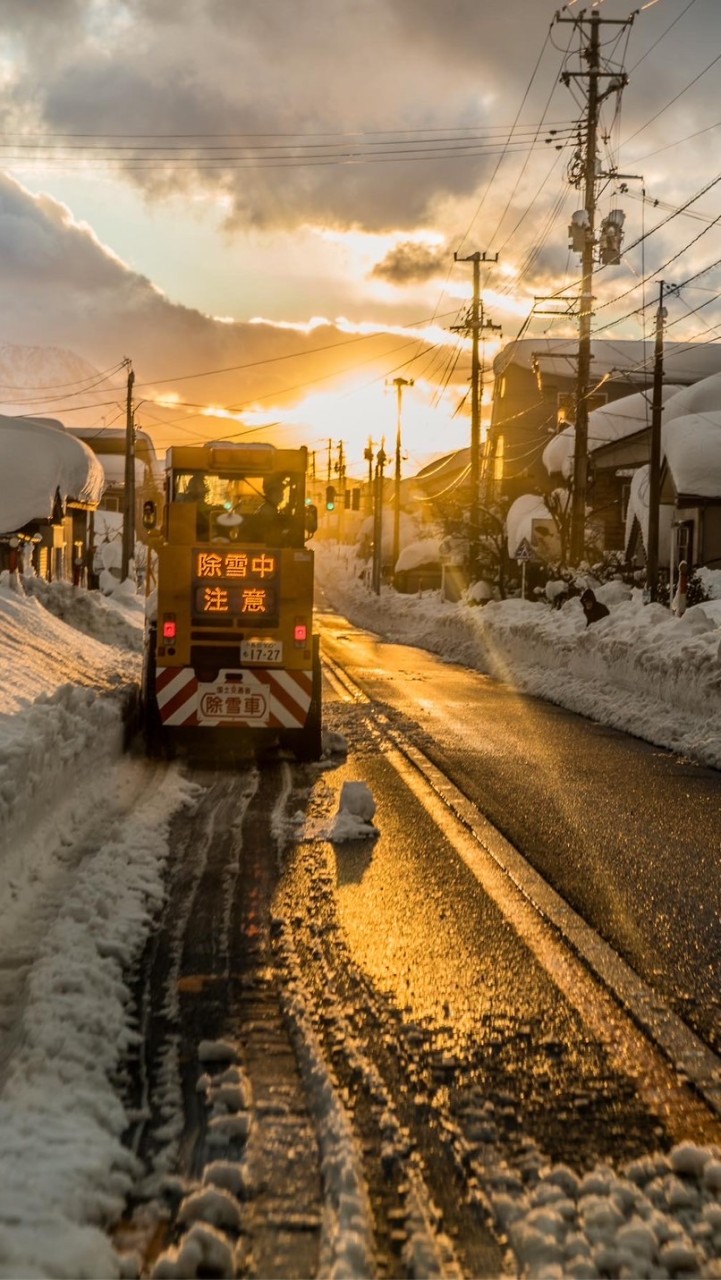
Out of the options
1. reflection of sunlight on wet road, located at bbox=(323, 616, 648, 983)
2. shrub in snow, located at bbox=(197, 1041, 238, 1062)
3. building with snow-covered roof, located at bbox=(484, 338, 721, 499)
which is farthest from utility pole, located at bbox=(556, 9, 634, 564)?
building with snow-covered roof, located at bbox=(484, 338, 721, 499)

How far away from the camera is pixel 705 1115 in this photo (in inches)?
156

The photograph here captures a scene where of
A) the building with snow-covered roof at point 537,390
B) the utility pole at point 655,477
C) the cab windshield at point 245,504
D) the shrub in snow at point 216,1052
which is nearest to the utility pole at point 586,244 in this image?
the utility pole at point 655,477

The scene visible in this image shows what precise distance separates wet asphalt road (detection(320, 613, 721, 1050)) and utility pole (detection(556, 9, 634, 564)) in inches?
560

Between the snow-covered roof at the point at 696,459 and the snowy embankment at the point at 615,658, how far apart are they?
447 centimetres

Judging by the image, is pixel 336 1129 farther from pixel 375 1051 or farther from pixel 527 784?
pixel 527 784

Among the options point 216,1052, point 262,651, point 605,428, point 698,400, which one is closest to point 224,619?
point 262,651

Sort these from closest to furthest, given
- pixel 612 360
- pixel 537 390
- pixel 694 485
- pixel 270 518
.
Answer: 1. pixel 270 518
2. pixel 694 485
3. pixel 537 390
4. pixel 612 360

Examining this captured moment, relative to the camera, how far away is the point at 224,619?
→ 12.2 metres

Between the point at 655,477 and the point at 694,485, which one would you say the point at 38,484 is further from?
the point at 694,485

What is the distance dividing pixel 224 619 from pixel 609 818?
476 cm

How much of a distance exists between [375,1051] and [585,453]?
28305 mm

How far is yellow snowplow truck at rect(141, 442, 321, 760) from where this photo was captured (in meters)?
12.1

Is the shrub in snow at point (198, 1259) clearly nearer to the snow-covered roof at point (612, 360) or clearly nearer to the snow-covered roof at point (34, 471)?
the snow-covered roof at point (34, 471)

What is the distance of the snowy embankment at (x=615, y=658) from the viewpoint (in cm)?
1489
